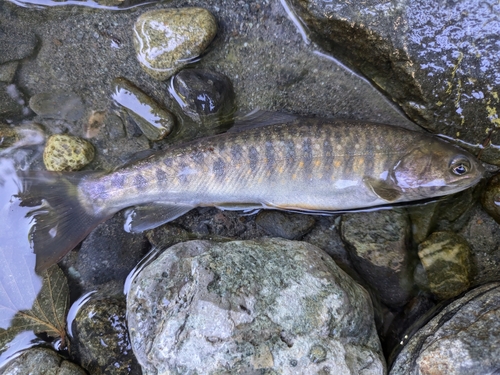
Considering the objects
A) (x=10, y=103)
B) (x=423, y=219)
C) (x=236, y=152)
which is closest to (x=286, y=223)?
(x=236, y=152)

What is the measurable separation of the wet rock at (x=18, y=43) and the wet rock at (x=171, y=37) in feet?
3.37

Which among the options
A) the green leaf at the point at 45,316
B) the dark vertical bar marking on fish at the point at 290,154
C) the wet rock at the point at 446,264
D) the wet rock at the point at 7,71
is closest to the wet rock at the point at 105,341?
the green leaf at the point at 45,316

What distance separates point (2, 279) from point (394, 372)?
3475 millimetres

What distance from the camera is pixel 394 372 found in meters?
2.98

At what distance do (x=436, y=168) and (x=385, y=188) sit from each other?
1.44 feet

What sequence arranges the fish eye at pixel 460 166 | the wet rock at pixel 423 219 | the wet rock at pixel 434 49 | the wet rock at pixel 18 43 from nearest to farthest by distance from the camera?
the wet rock at pixel 434 49 < the fish eye at pixel 460 166 < the wet rock at pixel 423 219 < the wet rock at pixel 18 43

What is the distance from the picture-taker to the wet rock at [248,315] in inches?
102

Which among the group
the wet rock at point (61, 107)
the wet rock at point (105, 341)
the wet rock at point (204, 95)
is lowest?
the wet rock at point (105, 341)

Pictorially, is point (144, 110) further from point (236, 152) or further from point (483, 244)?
point (483, 244)

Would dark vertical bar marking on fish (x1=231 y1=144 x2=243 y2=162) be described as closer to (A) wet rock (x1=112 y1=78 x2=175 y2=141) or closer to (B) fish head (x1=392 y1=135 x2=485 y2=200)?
(A) wet rock (x1=112 y1=78 x2=175 y2=141)

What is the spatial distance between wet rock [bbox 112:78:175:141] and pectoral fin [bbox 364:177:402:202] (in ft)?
6.20

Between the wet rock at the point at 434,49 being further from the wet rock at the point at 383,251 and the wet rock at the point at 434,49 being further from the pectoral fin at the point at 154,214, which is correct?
the pectoral fin at the point at 154,214

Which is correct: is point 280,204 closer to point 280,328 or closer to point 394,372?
point 280,328

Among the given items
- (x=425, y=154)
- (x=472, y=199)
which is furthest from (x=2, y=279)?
(x=472, y=199)
